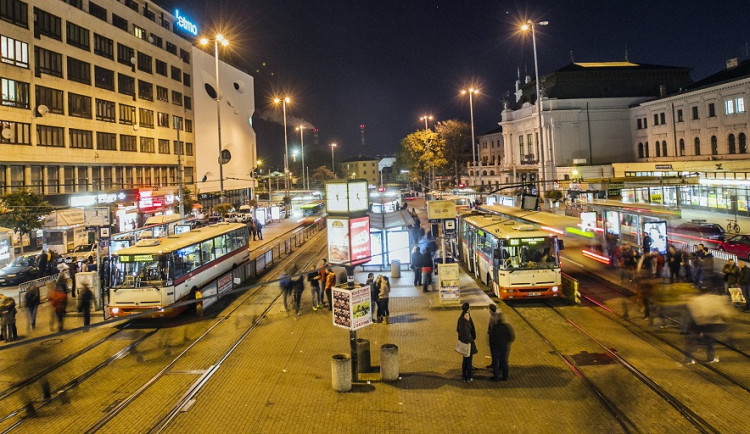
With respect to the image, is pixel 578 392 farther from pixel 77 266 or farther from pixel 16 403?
pixel 77 266

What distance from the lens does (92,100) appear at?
4491 cm

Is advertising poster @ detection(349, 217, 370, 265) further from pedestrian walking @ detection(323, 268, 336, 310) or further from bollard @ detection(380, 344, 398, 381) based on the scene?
bollard @ detection(380, 344, 398, 381)

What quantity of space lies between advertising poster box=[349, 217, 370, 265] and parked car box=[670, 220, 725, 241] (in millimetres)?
18296

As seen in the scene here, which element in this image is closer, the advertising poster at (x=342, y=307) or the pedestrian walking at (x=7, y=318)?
the advertising poster at (x=342, y=307)

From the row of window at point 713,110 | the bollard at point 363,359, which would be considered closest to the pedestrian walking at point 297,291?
the bollard at point 363,359

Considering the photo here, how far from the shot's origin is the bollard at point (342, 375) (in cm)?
1060

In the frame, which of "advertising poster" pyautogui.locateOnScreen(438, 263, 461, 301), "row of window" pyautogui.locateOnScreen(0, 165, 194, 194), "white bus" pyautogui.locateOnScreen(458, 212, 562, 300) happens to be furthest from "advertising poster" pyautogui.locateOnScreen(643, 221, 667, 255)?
"row of window" pyautogui.locateOnScreen(0, 165, 194, 194)

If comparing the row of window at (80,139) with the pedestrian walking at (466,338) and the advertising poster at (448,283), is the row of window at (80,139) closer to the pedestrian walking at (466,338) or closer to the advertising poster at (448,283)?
the advertising poster at (448,283)

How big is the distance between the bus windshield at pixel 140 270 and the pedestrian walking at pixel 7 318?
2.90 metres

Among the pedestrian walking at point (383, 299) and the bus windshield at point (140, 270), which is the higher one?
the bus windshield at point (140, 270)

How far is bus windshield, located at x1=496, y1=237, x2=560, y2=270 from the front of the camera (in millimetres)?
17898

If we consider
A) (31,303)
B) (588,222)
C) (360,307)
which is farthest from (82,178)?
(360,307)

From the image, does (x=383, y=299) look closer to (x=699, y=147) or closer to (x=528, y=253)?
(x=528, y=253)

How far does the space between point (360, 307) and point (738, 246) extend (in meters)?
22.2
